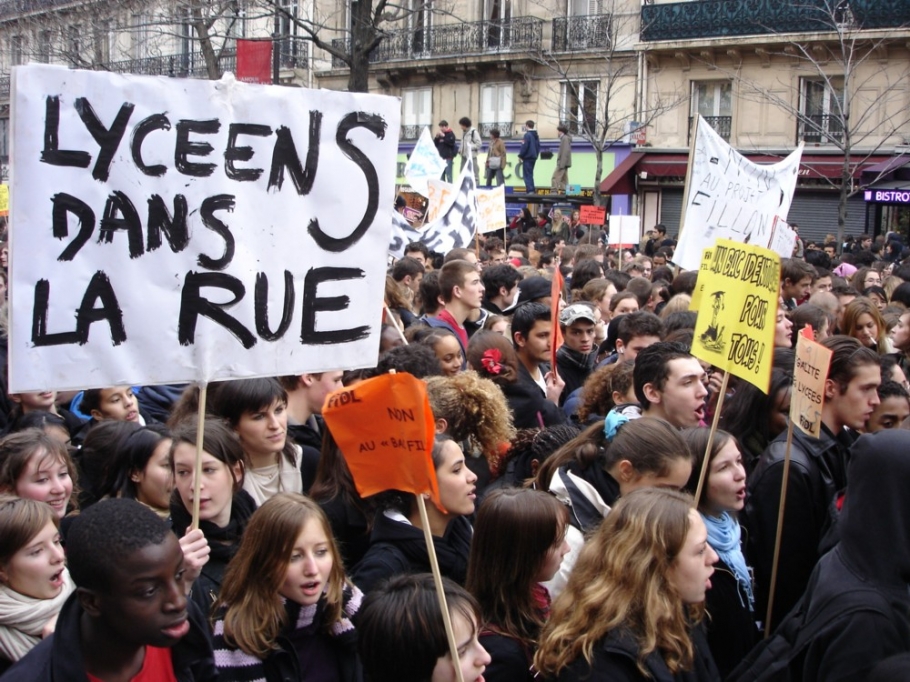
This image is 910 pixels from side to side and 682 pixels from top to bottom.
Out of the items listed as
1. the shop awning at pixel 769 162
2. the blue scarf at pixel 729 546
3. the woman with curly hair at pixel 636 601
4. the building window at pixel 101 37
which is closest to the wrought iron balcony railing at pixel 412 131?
the shop awning at pixel 769 162

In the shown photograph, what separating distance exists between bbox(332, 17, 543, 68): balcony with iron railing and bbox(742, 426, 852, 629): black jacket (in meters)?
26.4

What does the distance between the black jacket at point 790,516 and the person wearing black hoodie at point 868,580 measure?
127cm

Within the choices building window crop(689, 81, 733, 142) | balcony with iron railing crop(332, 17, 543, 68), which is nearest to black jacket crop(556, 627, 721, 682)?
building window crop(689, 81, 733, 142)

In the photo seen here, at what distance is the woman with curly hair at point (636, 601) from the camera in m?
2.84

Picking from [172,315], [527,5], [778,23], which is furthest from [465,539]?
[527,5]

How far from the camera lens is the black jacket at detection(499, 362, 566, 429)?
562 cm

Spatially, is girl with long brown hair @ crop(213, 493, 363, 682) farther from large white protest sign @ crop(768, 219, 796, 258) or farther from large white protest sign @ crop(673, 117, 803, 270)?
large white protest sign @ crop(768, 219, 796, 258)

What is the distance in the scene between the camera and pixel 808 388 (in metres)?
4.29

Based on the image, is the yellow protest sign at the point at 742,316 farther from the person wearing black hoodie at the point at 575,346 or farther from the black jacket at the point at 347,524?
the person wearing black hoodie at the point at 575,346

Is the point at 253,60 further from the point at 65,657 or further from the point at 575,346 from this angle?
the point at 65,657

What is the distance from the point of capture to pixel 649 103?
92.7ft

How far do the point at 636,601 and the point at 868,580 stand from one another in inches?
23.8

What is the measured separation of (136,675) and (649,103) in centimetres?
2720

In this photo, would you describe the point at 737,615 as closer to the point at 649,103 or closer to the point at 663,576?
the point at 663,576
